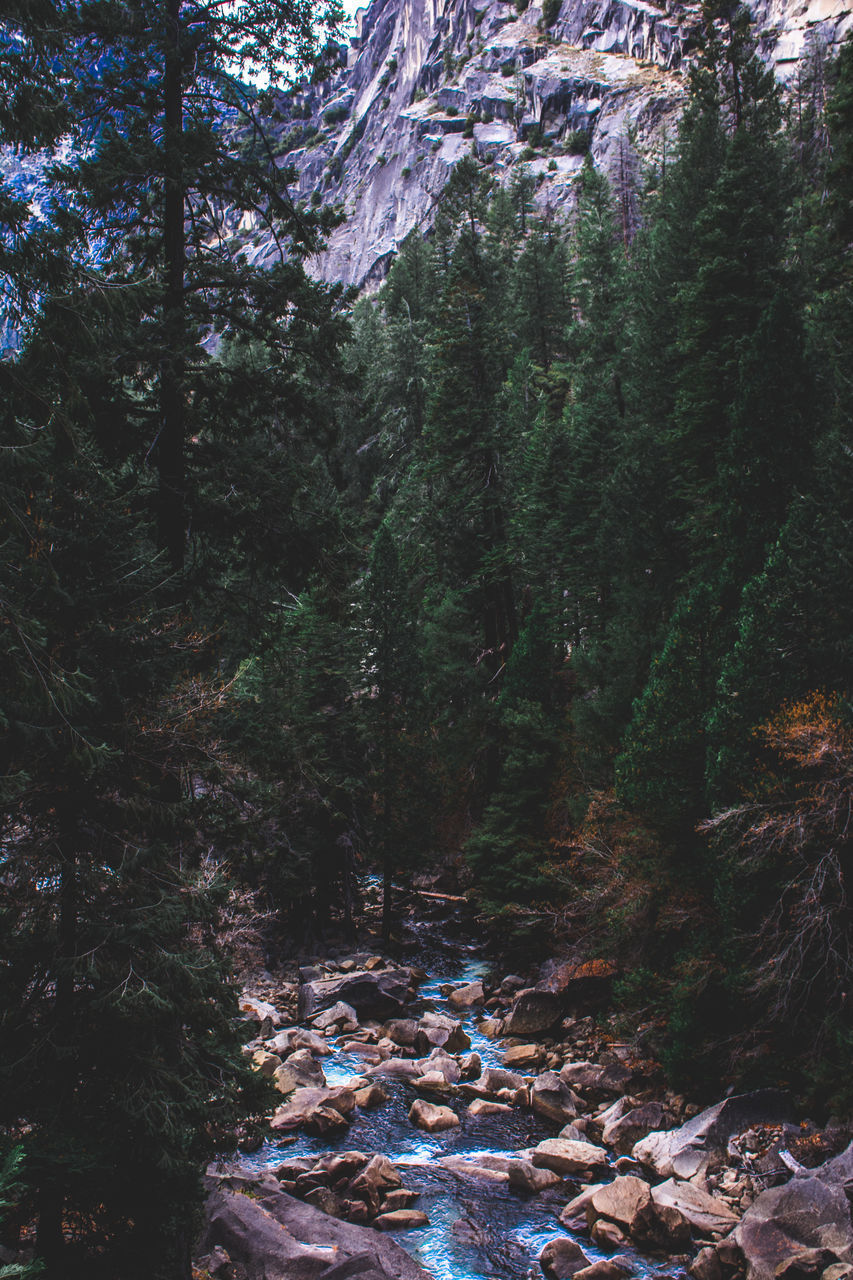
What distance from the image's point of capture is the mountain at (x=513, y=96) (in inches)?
3467

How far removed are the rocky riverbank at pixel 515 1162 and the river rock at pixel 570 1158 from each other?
0.11 feet

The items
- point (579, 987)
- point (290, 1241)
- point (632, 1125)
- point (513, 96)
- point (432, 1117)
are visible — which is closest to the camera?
point (290, 1241)

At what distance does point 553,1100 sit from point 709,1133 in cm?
339

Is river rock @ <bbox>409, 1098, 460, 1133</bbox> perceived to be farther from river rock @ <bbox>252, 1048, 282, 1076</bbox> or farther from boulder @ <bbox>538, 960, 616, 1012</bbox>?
boulder @ <bbox>538, 960, 616, 1012</bbox>

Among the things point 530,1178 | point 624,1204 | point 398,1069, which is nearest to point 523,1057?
point 398,1069

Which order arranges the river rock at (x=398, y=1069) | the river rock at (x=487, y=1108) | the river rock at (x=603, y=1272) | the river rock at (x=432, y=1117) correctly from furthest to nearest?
the river rock at (x=398, y=1069) → the river rock at (x=487, y=1108) → the river rock at (x=432, y=1117) → the river rock at (x=603, y=1272)

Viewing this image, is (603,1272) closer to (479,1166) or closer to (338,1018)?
(479,1166)

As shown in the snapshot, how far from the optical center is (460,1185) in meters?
13.5

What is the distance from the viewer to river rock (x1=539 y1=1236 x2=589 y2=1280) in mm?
11156

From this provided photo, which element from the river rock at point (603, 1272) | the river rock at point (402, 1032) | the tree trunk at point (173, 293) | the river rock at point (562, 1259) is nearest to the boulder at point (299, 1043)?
the river rock at point (402, 1032)

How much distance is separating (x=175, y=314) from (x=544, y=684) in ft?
61.2

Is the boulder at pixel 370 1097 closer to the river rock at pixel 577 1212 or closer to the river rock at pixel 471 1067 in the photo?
the river rock at pixel 471 1067

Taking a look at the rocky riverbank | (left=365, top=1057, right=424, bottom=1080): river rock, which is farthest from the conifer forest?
(left=365, top=1057, right=424, bottom=1080): river rock

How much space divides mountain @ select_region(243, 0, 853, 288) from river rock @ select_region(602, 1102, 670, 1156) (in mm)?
80475
